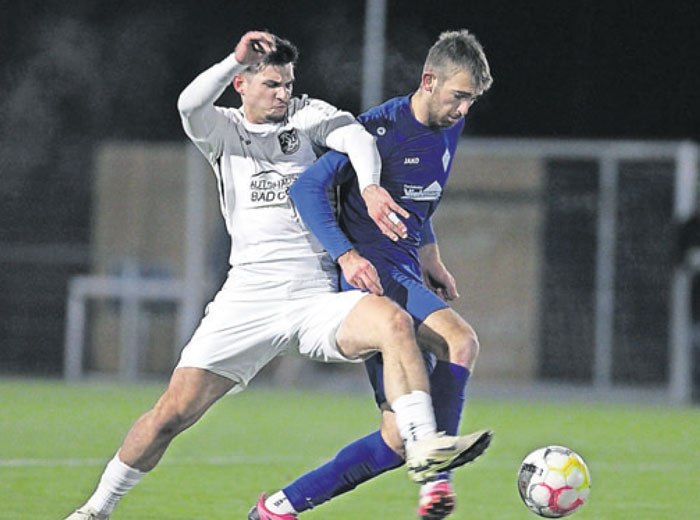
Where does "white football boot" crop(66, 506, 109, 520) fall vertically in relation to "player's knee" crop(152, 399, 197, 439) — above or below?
below

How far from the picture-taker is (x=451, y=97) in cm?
623

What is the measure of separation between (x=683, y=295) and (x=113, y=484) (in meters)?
11.2

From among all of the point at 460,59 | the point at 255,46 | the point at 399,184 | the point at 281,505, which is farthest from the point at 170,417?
the point at 460,59

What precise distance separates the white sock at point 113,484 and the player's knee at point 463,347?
1.30 meters

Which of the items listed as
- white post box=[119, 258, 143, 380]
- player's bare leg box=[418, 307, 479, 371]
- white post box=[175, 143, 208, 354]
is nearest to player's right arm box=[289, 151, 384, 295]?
player's bare leg box=[418, 307, 479, 371]

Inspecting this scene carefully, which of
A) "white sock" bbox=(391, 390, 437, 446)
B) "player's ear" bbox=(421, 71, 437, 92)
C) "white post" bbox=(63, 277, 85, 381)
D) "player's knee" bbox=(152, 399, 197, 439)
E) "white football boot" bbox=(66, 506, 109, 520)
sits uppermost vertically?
"player's ear" bbox=(421, 71, 437, 92)

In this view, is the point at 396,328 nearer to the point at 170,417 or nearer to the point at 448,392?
the point at 448,392

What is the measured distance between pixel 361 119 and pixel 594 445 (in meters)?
5.03

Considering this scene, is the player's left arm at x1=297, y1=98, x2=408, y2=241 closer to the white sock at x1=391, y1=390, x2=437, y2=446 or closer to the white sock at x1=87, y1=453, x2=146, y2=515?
the white sock at x1=391, y1=390, x2=437, y2=446

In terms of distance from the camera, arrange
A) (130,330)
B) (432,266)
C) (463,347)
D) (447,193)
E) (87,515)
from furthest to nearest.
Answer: (130,330), (447,193), (432,266), (87,515), (463,347)

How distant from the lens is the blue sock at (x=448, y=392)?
613cm

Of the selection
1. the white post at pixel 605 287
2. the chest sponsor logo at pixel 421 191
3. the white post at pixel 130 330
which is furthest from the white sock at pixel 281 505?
the white post at pixel 130 330

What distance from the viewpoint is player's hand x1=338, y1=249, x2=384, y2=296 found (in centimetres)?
591

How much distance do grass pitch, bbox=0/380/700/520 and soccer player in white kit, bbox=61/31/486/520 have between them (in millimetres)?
932
